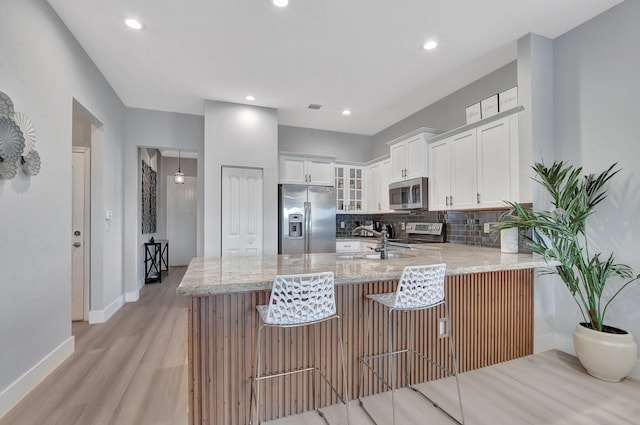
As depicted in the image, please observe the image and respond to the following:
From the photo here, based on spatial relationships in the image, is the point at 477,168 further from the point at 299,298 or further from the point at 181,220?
the point at 181,220

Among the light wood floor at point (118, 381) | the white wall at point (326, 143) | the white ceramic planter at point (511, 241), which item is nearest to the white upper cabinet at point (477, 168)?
the white ceramic planter at point (511, 241)

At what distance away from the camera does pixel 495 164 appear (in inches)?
118

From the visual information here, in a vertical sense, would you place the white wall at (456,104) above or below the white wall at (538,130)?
above

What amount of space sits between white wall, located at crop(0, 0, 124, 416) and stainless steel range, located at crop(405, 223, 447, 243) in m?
4.12

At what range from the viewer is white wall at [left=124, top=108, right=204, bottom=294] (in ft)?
14.3

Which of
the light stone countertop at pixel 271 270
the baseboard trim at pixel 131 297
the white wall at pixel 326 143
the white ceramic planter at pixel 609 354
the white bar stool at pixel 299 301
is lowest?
the baseboard trim at pixel 131 297

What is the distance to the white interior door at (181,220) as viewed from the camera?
24.1ft

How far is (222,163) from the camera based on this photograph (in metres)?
4.10

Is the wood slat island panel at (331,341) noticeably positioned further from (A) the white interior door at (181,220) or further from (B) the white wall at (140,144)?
(A) the white interior door at (181,220)

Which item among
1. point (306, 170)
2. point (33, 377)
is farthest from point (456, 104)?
point (33, 377)

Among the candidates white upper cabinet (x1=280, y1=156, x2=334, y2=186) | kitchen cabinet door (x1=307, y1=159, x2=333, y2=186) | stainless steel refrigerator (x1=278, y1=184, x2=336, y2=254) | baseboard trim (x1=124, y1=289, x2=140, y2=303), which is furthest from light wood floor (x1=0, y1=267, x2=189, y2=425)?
kitchen cabinet door (x1=307, y1=159, x2=333, y2=186)

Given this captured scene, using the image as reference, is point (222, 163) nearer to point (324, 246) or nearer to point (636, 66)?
point (324, 246)

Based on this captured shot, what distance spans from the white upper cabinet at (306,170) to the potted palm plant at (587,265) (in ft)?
9.91

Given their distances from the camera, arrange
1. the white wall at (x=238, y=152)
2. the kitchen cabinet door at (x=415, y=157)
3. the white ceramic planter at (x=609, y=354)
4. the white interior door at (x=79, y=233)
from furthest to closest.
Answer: the white wall at (x=238, y=152)
the kitchen cabinet door at (x=415, y=157)
the white interior door at (x=79, y=233)
the white ceramic planter at (x=609, y=354)
